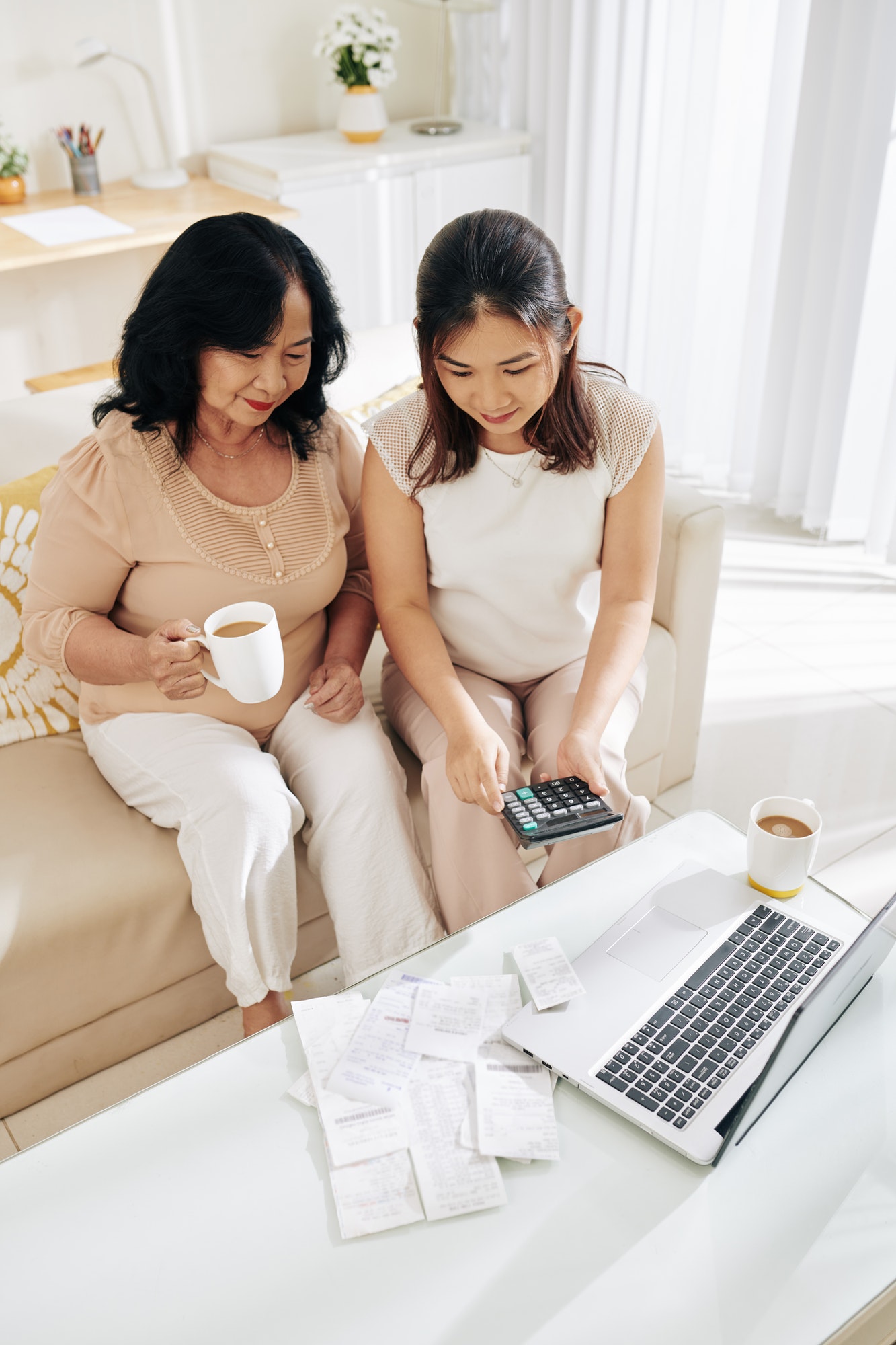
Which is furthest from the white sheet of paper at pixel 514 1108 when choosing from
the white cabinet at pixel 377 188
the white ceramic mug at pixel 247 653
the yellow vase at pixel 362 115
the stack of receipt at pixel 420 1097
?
the yellow vase at pixel 362 115

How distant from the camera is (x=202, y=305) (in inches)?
51.1

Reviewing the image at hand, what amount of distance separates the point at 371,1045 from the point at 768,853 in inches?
18.8

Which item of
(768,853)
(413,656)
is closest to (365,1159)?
(768,853)

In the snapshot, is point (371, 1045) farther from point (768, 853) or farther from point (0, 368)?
point (0, 368)

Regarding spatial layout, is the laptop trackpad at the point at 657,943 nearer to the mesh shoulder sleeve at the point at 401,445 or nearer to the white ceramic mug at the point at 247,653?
the white ceramic mug at the point at 247,653

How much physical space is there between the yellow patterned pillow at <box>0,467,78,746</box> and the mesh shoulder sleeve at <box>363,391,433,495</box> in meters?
0.50

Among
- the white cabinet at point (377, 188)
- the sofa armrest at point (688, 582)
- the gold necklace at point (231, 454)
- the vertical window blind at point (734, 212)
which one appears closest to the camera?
the gold necklace at point (231, 454)

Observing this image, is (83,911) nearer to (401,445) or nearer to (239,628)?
(239,628)

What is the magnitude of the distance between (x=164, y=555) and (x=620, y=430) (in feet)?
2.07

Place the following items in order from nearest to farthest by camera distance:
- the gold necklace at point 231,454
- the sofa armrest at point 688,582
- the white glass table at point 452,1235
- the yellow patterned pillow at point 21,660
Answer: the white glass table at point 452,1235
the gold necklace at point 231,454
the yellow patterned pillow at point 21,660
the sofa armrest at point 688,582

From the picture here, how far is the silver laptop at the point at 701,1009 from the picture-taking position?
98 cm

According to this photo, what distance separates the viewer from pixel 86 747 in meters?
1.62

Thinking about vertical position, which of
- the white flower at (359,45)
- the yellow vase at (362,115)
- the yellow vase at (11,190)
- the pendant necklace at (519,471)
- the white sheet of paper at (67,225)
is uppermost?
the white flower at (359,45)

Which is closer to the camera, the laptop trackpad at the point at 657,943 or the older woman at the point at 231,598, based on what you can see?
the laptop trackpad at the point at 657,943
